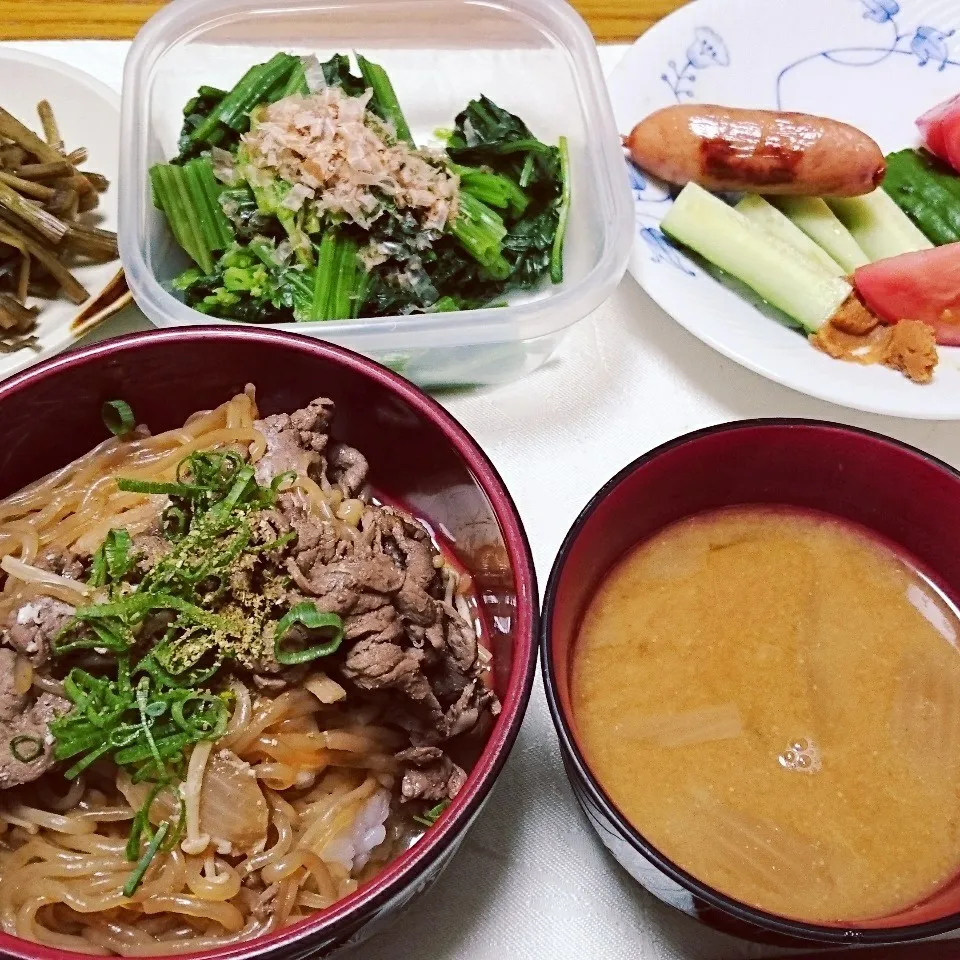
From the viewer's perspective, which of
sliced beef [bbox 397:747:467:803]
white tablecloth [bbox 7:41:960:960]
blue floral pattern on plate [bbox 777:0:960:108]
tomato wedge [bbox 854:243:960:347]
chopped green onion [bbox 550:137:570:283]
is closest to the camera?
sliced beef [bbox 397:747:467:803]

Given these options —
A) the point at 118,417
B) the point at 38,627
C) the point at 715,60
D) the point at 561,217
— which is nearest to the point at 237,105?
the point at 561,217

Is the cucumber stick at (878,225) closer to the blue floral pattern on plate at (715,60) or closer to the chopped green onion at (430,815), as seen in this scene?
the blue floral pattern on plate at (715,60)

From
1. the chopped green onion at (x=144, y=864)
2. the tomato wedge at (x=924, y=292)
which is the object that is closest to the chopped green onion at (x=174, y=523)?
the chopped green onion at (x=144, y=864)

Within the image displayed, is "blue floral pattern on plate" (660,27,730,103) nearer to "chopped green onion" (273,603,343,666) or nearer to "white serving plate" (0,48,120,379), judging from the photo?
"white serving plate" (0,48,120,379)

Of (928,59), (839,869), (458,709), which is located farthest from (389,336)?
(928,59)

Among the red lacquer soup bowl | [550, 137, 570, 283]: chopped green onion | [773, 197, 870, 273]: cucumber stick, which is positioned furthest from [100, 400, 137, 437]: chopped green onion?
[773, 197, 870, 273]: cucumber stick

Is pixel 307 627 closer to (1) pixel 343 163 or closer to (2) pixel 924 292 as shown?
(1) pixel 343 163
